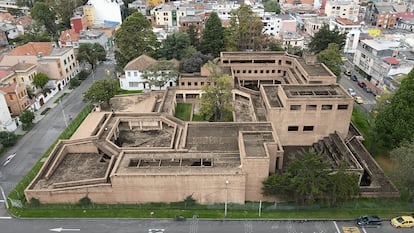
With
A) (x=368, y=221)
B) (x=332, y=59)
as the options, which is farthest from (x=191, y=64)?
(x=368, y=221)

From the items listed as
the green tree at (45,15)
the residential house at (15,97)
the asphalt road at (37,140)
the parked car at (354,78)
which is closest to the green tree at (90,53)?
the asphalt road at (37,140)

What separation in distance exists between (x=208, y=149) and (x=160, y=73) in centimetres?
3009

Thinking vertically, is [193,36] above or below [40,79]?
above

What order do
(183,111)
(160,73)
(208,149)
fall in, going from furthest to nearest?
(160,73) → (183,111) → (208,149)

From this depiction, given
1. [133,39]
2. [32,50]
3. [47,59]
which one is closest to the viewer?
[47,59]

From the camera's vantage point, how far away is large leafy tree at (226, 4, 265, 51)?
81.6 m

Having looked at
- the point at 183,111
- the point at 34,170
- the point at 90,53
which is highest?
the point at 90,53

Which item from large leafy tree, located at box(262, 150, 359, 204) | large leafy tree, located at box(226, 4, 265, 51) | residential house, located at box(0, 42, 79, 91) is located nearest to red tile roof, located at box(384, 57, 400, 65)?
large leafy tree, located at box(226, 4, 265, 51)

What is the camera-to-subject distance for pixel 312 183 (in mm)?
35781

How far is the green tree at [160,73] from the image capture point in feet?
218

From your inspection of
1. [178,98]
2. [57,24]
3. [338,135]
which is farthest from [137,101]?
[57,24]

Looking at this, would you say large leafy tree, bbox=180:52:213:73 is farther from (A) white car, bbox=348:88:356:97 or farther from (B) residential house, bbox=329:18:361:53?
(B) residential house, bbox=329:18:361:53

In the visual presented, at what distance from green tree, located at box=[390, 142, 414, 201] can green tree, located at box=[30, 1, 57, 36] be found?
369ft

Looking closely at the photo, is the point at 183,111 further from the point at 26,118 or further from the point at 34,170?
the point at 34,170
